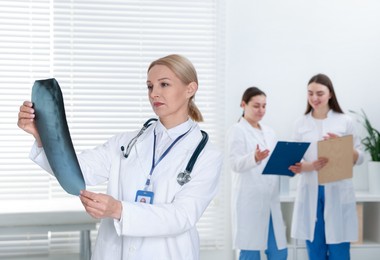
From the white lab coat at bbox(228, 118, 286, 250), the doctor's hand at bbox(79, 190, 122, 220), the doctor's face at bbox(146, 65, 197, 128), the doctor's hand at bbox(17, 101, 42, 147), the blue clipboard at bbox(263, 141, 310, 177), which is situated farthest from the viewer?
the white lab coat at bbox(228, 118, 286, 250)

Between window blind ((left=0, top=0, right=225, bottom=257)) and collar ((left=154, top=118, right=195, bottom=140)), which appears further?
window blind ((left=0, top=0, right=225, bottom=257))

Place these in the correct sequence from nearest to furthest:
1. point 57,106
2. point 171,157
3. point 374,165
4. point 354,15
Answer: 1. point 57,106
2. point 171,157
3. point 374,165
4. point 354,15

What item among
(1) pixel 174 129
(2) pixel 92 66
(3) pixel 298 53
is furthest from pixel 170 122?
(3) pixel 298 53

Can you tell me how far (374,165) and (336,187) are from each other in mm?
878

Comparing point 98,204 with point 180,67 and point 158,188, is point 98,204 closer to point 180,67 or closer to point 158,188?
point 158,188

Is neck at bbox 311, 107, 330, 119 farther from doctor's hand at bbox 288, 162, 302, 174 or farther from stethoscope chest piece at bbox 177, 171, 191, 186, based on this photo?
stethoscope chest piece at bbox 177, 171, 191, 186

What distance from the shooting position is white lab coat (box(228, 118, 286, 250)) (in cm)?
420

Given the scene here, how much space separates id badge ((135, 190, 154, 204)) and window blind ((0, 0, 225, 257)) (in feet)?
9.17

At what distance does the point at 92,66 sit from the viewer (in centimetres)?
471

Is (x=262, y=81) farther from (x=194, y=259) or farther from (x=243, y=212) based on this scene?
(x=194, y=259)

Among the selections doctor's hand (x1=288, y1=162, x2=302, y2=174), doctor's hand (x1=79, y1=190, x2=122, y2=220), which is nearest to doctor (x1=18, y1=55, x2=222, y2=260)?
doctor's hand (x1=79, y1=190, x2=122, y2=220)

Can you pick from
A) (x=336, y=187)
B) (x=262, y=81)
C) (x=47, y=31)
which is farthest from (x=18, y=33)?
(x=336, y=187)

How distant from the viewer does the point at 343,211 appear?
422 cm

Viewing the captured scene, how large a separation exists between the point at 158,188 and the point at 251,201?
7.83 ft
